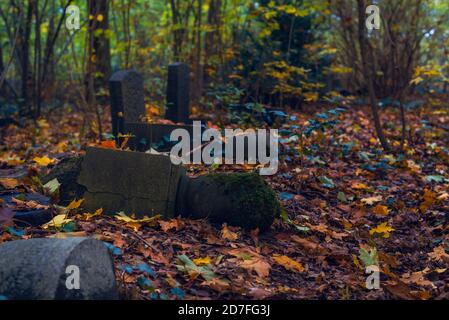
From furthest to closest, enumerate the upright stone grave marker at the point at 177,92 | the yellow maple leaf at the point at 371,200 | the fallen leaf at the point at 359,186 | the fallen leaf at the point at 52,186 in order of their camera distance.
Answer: the upright stone grave marker at the point at 177,92, the fallen leaf at the point at 359,186, the yellow maple leaf at the point at 371,200, the fallen leaf at the point at 52,186

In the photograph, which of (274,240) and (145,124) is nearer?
(274,240)

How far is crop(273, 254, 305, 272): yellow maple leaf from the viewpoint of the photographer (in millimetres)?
3967

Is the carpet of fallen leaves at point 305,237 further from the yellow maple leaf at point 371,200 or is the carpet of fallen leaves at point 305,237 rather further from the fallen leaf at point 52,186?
the fallen leaf at point 52,186

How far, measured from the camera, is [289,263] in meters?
4.01

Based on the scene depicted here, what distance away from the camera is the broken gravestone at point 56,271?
270cm

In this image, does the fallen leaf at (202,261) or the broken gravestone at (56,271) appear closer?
the broken gravestone at (56,271)

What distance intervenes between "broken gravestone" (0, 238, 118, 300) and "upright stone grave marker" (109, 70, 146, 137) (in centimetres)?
471

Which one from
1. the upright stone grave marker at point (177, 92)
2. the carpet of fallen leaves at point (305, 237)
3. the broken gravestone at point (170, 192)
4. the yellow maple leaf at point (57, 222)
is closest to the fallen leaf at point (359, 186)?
the carpet of fallen leaves at point (305, 237)

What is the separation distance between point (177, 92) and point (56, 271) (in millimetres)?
5977

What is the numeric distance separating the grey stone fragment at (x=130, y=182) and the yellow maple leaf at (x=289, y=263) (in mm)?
1022

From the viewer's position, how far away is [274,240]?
453 centimetres
